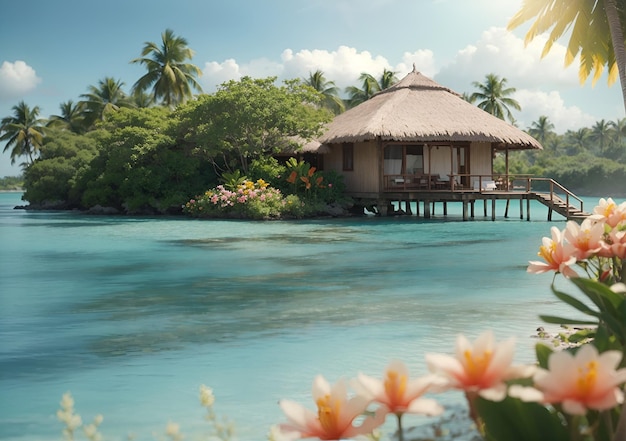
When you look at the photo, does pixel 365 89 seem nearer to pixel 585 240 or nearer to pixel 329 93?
pixel 329 93

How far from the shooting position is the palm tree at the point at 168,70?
3900 cm

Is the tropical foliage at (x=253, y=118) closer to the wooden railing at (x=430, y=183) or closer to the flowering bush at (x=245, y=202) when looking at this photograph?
the flowering bush at (x=245, y=202)

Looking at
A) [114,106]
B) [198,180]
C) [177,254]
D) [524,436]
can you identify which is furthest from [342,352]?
[114,106]

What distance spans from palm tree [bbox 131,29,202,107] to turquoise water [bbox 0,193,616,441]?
22.1 meters

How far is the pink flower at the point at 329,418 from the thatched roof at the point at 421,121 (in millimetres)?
23462

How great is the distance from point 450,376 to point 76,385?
5.10 metres

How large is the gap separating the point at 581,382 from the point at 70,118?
51.0m

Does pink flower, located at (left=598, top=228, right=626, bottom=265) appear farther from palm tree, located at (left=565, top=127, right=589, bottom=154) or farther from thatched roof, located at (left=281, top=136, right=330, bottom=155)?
palm tree, located at (left=565, top=127, right=589, bottom=154)

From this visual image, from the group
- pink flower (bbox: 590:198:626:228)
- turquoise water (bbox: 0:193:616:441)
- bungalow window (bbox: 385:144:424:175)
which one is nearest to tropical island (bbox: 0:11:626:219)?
bungalow window (bbox: 385:144:424:175)

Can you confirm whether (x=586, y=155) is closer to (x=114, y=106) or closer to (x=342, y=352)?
(x=114, y=106)

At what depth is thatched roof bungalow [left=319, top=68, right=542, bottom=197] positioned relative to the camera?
25.4 meters

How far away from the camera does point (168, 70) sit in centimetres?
3856

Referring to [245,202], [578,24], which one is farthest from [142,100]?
[578,24]

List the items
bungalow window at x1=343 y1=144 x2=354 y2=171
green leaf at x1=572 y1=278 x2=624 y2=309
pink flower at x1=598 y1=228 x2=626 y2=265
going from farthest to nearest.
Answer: bungalow window at x1=343 y1=144 x2=354 y2=171 < pink flower at x1=598 y1=228 x2=626 y2=265 < green leaf at x1=572 y1=278 x2=624 y2=309
